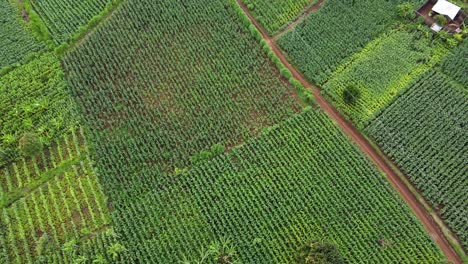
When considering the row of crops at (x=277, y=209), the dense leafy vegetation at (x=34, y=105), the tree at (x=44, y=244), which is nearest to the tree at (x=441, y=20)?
the row of crops at (x=277, y=209)

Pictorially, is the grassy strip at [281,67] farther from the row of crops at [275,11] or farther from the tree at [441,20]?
the tree at [441,20]

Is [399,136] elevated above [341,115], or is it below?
below

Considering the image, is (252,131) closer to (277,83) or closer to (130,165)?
(277,83)

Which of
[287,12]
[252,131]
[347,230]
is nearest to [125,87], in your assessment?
[252,131]

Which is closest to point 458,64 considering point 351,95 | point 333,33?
point 351,95

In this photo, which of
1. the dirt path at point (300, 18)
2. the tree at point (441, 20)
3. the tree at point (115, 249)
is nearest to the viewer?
the tree at point (115, 249)

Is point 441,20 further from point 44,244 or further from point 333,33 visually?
point 44,244

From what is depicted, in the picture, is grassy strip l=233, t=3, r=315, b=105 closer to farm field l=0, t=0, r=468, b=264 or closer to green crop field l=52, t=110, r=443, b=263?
farm field l=0, t=0, r=468, b=264
